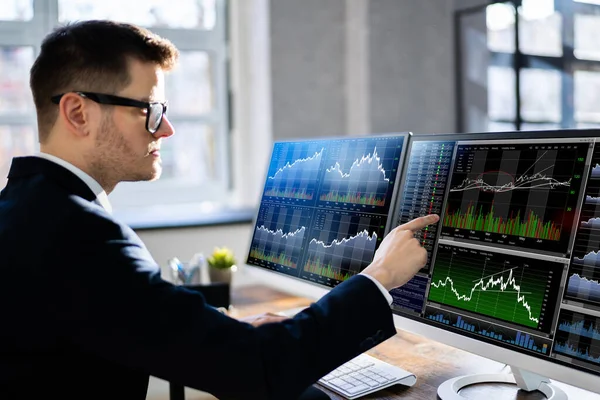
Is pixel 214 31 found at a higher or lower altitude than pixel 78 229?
higher

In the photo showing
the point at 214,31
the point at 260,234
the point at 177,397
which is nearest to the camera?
the point at 177,397

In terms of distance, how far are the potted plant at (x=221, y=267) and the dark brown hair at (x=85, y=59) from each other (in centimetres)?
108

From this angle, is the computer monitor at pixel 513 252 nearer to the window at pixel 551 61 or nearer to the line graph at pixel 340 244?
the line graph at pixel 340 244

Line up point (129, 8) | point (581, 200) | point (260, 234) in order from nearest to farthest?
1. point (581, 200)
2. point (260, 234)
3. point (129, 8)

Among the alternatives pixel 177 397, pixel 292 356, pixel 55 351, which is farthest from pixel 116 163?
pixel 177 397

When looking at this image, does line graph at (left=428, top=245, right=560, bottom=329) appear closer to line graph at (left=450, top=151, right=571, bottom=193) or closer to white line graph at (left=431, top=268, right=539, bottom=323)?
white line graph at (left=431, top=268, right=539, bottom=323)

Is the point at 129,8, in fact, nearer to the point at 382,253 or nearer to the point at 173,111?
the point at 173,111

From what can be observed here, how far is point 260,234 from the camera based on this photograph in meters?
1.75

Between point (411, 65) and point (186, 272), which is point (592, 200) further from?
point (411, 65)

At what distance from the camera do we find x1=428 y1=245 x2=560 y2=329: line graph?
41.9 inches

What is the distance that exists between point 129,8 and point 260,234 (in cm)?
176

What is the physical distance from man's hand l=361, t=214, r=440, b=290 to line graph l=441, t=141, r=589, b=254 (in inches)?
3.0

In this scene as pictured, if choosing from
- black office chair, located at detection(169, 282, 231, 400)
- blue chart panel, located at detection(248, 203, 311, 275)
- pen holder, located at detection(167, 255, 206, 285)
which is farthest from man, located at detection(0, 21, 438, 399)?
pen holder, located at detection(167, 255, 206, 285)

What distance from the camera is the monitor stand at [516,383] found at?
1.14 meters
